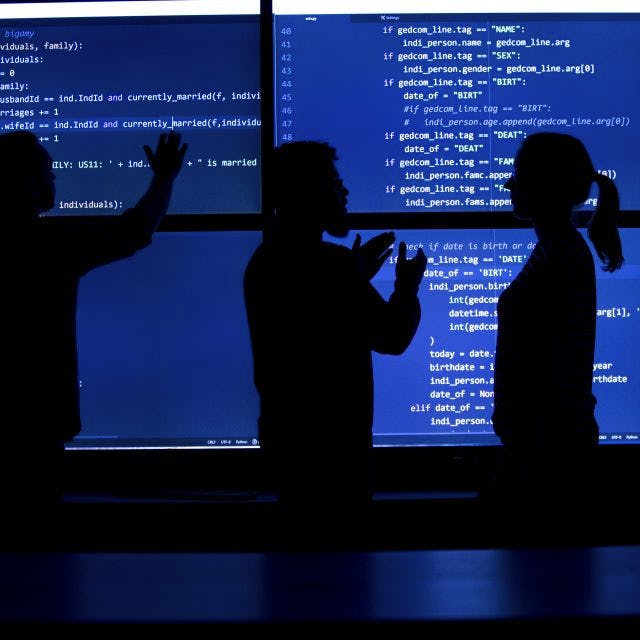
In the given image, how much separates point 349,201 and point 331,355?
85 centimetres

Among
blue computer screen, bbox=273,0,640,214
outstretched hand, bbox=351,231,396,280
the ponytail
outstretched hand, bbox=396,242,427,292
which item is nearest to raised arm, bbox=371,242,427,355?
outstretched hand, bbox=396,242,427,292

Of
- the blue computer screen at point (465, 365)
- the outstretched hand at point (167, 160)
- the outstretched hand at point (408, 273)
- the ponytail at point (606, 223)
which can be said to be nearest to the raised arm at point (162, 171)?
the outstretched hand at point (167, 160)

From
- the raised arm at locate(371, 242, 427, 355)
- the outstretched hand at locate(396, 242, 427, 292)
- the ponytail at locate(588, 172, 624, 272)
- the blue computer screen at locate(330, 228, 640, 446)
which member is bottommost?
the blue computer screen at locate(330, 228, 640, 446)

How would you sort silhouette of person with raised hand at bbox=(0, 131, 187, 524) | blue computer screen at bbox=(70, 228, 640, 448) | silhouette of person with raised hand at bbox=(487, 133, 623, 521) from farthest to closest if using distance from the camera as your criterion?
blue computer screen at bbox=(70, 228, 640, 448)
silhouette of person with raised hand at bbox=(0, 131, 187, 524)
silhouette of person with raised hand at bbox=(487, 133, 623, 521)

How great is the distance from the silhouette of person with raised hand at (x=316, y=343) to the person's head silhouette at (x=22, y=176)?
0.55 metres

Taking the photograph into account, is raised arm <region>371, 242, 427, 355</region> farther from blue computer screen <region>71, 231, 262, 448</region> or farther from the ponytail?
blue computer screen <region>71, 231, 262, 448</region>

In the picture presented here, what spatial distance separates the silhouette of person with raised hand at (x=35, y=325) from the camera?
6.52 ft

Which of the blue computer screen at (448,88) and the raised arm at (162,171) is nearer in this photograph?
the raised arm at (162,171)

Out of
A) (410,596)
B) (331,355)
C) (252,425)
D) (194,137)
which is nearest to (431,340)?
(252,425)

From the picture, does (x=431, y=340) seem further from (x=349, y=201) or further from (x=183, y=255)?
(x=183, y=255)

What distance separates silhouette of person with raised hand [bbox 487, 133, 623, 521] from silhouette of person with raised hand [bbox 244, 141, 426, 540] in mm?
250

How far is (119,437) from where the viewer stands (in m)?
Result: 2.60

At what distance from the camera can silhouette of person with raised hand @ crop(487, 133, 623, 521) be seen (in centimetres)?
186

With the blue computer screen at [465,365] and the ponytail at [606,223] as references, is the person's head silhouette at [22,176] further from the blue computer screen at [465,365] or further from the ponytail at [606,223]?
the ponytail at [606,223]
